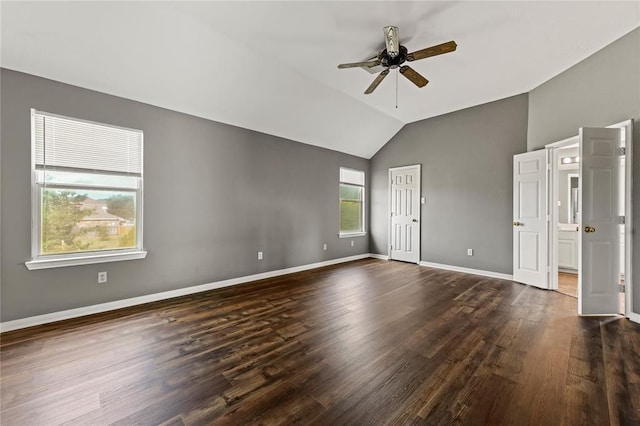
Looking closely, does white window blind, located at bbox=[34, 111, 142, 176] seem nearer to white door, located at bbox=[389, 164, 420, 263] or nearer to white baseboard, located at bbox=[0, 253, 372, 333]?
white baseboard, located at bbox=[0, 253, 372, 333]

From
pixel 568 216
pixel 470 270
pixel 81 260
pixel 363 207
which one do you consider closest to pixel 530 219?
pixel 470 270

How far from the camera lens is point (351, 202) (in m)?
6.70

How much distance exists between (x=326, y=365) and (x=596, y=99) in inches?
179

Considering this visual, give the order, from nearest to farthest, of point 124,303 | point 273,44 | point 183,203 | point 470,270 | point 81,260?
point 81,260 → point 273,44 → point 124,303 → point 183,203 → point 470,270

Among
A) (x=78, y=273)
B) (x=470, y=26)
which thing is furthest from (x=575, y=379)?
(x=78, y=273)

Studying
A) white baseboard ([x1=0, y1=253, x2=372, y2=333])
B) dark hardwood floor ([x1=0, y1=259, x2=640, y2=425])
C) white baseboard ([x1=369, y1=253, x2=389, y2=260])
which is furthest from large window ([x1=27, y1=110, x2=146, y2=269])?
white baseboard ([x1=369, y1=253, x2=389, y2=260])

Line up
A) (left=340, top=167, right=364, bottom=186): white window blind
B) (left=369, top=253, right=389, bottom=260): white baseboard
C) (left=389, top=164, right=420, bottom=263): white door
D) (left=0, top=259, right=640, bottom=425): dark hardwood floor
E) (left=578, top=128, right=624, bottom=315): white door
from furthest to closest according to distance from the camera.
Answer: (left=369, top=253, right=389, bottom=260): white baseboard
(left=340, top=167, right=364, bottom=186): white window blind
(left=389, top=164, right=420, bottom=263): white door
(left=578, top=128, right=624, bottom=315): white door
(left=0, top=259, right=640, bottom=425): dark hardwood floor

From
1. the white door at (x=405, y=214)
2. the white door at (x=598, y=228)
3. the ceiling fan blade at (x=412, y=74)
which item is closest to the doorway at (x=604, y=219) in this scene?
the white door at (x=598, y=228)

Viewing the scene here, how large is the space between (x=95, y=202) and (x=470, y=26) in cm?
481

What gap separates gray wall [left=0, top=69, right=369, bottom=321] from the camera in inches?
108

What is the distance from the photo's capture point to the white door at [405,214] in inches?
237

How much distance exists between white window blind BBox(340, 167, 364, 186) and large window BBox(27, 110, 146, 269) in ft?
13.6

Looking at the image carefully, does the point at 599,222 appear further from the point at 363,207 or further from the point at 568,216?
the point at 363,207

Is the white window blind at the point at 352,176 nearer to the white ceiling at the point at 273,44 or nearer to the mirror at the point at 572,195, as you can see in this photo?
the white ceiling at the point at 273,44
